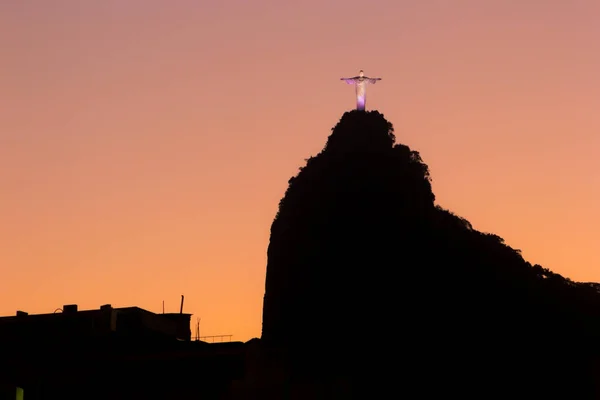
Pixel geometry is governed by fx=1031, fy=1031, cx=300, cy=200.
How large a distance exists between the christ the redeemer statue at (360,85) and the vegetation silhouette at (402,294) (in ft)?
4.17

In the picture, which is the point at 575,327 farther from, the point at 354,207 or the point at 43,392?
the point at 43,392

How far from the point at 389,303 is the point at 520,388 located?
13.6m

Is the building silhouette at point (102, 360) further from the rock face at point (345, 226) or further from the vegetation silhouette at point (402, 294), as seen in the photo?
the rock face at point (345, 226)

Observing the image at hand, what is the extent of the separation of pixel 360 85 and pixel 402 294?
65.8ft

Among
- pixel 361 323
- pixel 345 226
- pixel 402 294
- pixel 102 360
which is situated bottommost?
pixel 102 360

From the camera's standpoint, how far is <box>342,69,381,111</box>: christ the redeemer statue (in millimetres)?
93875

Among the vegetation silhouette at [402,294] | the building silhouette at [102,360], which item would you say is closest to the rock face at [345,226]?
the vegetation silhouette at [402,294]

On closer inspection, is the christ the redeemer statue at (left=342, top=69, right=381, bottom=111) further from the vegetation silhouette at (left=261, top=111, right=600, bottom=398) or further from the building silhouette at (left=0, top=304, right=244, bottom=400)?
the building silhouette at (left=0, top=304, right=244, bottom=400)

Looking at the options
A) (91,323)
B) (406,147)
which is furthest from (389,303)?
(91,323)

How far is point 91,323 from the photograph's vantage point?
6391 cm

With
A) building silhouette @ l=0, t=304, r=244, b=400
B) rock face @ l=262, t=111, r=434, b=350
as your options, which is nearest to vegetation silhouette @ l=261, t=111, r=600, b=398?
rock face @ l=262, t=111, r=434, b=350

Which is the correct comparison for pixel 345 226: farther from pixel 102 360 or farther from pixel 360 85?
pixel 102 360

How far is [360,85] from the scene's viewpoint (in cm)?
9419

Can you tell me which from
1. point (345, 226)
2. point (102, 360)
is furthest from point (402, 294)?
point (102, 360)
